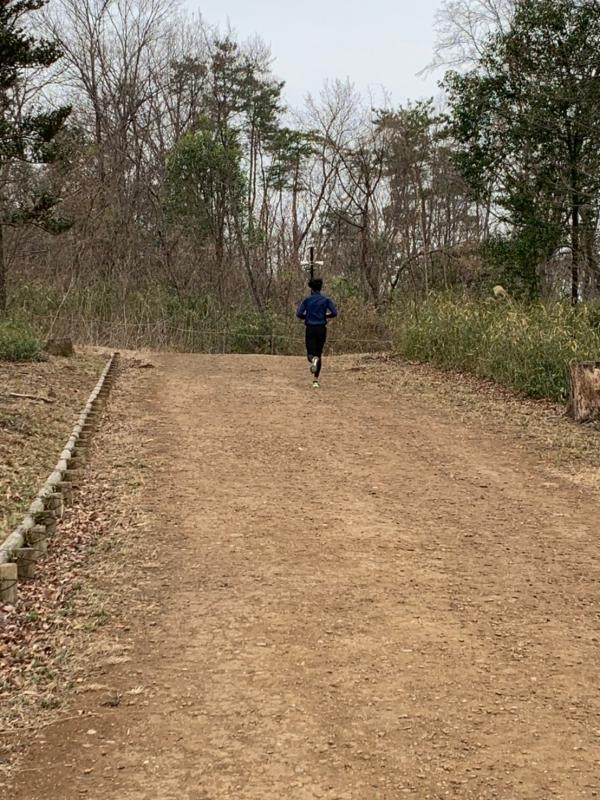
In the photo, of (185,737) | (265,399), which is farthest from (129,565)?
(265,399)

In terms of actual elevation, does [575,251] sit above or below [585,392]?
above

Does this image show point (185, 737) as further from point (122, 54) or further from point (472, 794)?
point (122, 54)

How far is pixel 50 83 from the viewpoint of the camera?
819 inches

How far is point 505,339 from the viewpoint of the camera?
11.2 meters

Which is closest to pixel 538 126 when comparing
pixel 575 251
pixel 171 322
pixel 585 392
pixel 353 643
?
pixel 575 251

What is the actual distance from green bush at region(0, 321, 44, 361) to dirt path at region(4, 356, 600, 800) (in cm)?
700

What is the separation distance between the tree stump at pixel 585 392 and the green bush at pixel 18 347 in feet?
27.7

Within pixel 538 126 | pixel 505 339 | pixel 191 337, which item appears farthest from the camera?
pixel 191 337

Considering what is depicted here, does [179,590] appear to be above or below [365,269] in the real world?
below

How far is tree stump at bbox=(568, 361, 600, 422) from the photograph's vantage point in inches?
330

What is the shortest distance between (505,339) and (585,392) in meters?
2.86

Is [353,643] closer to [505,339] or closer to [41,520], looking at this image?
[41,520]

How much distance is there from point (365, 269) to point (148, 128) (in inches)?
362

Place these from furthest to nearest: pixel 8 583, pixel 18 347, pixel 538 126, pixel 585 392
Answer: pixel 538 126 < pixel 18 347 < pixel 585 392 < pixel 8 583
